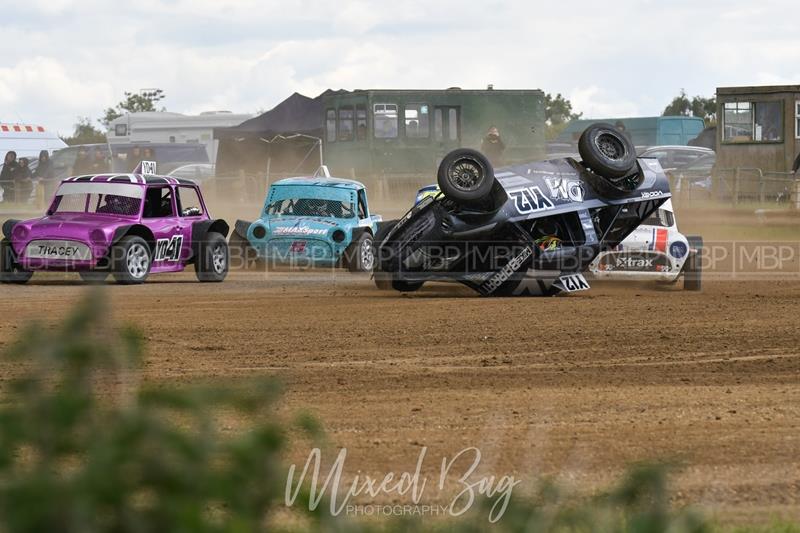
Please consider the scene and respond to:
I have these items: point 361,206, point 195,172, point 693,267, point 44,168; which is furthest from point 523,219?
point 44,168

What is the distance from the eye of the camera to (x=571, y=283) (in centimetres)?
1439

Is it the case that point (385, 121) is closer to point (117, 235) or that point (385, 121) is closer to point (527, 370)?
point (117, 235)

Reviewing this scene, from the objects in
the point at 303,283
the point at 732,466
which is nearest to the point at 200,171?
the point at 303,283

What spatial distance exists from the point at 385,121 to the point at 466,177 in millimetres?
19779

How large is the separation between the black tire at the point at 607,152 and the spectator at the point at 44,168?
2498 centimetres

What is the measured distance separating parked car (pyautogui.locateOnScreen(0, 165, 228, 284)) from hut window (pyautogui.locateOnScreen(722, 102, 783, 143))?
19.8 metres

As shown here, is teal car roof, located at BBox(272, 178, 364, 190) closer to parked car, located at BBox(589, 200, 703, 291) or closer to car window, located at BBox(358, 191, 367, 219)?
car window, located at BBox(358, 191, 367, 219)

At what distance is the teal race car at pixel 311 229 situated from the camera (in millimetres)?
18594

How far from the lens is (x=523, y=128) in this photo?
3500 cm

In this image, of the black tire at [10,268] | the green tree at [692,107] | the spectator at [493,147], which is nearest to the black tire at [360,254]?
the black tire at [10,268]

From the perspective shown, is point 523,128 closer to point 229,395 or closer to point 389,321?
point 389,321

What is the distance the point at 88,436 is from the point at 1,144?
38.9 meters

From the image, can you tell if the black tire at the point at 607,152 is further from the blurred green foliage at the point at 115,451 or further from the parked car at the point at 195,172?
the parked car at the point at 195,172

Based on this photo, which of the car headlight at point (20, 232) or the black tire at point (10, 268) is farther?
the black tire at point (10, 268)
